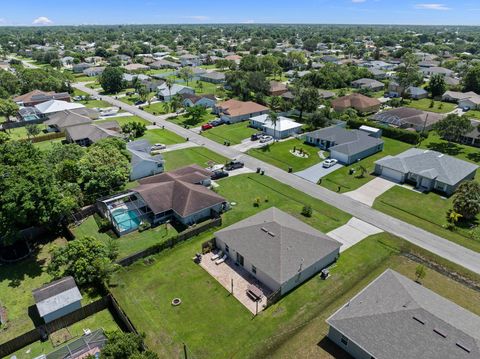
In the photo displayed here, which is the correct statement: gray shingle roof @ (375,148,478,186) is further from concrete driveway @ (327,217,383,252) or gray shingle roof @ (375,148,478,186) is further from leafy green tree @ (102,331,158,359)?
leafy green tree @ (102,331,158,359)

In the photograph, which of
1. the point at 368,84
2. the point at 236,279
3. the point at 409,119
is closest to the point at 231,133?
the point at 409,119

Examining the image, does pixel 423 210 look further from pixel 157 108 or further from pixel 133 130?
pixel 157 108

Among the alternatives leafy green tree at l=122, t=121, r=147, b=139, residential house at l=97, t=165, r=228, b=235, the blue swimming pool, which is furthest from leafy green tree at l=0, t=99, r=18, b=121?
the blue swimming pool

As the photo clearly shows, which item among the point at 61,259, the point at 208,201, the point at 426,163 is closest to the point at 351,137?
the point at 426,163

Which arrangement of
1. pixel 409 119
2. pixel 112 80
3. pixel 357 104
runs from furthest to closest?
pixel 112 80 → pixel 357 104 → pixel 409 119

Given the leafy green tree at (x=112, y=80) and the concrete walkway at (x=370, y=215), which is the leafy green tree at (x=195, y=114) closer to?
the concrete walkway at (x=370, y=215)
